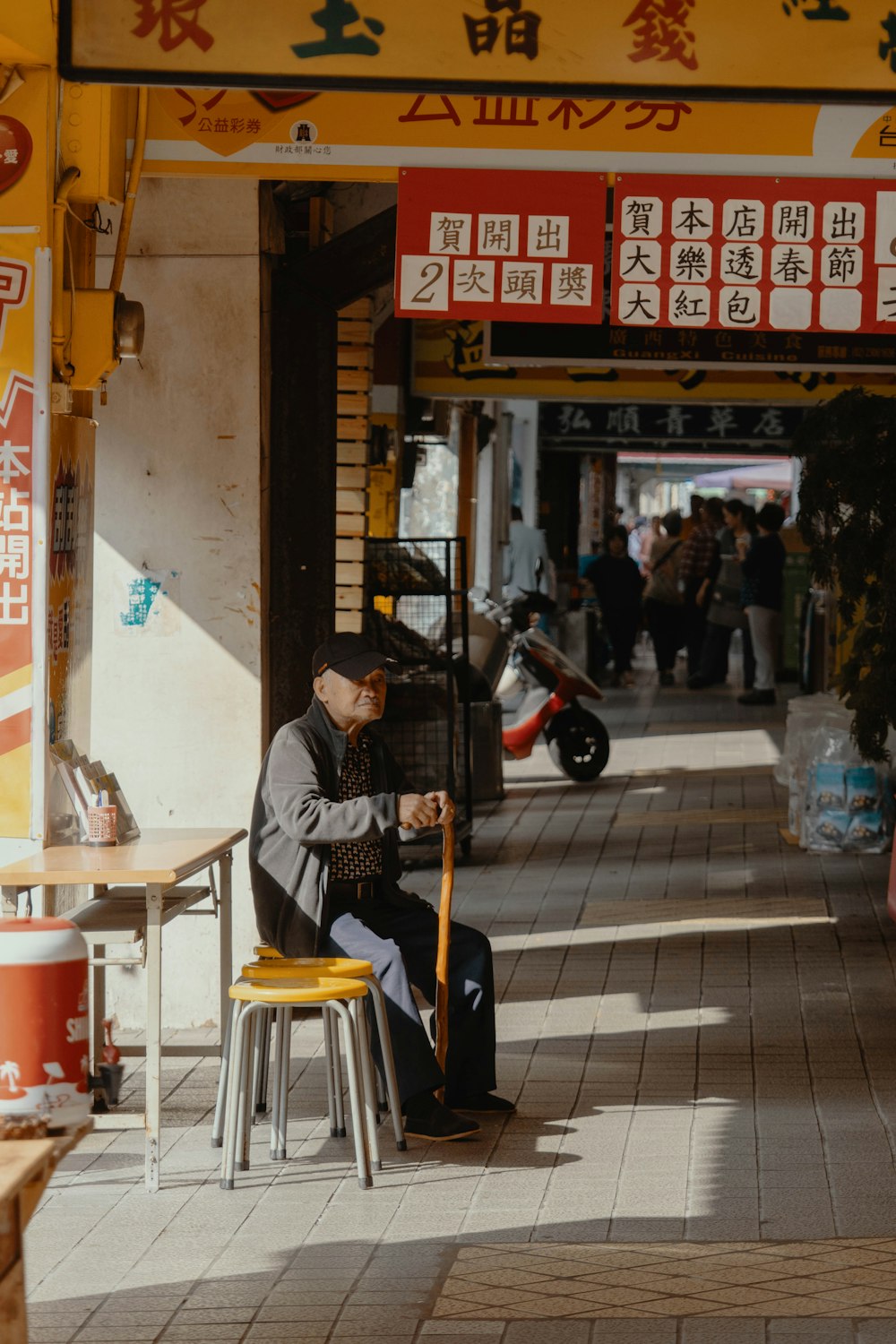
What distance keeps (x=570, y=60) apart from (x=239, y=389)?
9.19 ft

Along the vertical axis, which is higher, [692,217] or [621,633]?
[692,217]

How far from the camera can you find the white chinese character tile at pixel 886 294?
259 inches

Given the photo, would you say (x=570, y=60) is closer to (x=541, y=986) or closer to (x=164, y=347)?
(x=164, y=347)

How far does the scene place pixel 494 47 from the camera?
4.59 meters

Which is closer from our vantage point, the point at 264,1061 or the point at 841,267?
the point at 264,1061

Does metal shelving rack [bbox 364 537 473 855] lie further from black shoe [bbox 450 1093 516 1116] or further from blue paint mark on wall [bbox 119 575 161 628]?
black shoe [bbox 450 1093 516 1116]

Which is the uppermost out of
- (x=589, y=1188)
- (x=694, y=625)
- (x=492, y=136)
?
(x=492, y=136)

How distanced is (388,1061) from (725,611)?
1485 centimetres

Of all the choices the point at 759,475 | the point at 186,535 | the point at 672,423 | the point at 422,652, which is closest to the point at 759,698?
the point at 672,423

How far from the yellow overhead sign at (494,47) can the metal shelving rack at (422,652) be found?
5364 millimetres

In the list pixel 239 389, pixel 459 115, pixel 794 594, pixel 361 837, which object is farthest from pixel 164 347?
pixel 794 594

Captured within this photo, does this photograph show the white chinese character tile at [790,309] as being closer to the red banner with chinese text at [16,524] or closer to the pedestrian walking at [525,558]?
the red banner with chinese text at [16,524]

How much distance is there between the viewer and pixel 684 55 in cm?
463

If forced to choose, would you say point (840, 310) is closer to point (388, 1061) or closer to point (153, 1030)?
point (388, 1061)
